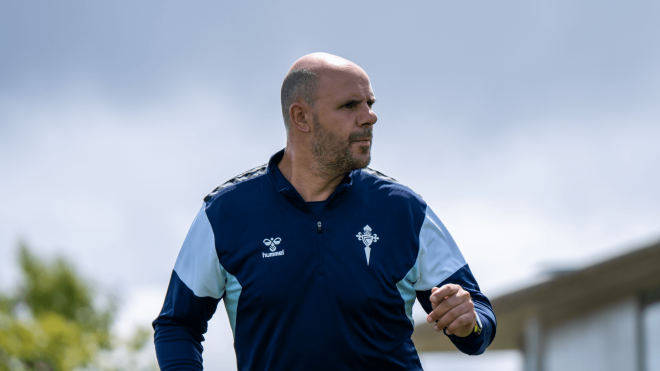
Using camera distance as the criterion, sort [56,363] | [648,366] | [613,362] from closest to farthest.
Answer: [648,366] < [613,362] < [56,363]

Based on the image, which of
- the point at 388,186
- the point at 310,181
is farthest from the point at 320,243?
the point at 388,186

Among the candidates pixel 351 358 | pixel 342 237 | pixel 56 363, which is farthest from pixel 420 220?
pixel 56 363

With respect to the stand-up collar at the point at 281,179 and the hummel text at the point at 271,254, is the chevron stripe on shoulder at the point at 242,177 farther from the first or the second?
the hummel text at the point at 271,254

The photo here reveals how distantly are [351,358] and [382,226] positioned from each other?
0.62 meters

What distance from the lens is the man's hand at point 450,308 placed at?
268 cm

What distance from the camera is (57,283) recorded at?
26453 mm

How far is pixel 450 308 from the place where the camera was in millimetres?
2705

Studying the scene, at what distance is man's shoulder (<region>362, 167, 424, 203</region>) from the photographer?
A: 11.0 feet

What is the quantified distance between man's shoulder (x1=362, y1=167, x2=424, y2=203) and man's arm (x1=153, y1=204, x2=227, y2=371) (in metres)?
0.82

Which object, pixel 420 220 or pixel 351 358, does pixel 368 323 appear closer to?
pixel 351 358

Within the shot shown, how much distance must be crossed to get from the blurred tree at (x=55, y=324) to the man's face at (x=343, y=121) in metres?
22.2

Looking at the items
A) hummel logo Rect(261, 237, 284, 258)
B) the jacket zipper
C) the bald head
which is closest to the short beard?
the bald head

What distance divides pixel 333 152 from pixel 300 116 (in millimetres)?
284

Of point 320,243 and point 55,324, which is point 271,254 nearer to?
point 320,243
